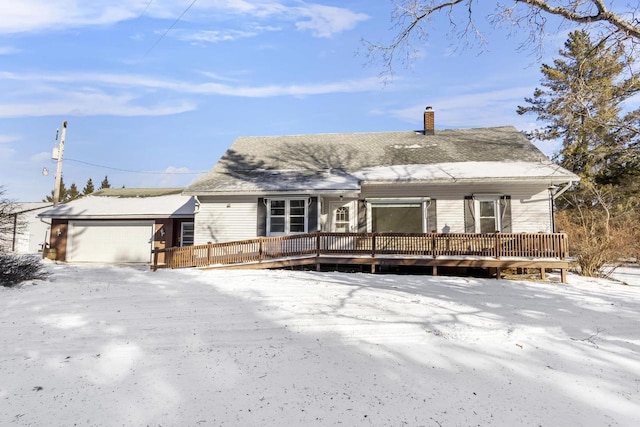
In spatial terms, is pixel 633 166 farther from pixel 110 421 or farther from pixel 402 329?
pixel 110 421

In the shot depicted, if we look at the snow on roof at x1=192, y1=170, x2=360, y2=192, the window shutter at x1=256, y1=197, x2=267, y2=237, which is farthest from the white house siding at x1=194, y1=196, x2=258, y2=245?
the snow on roof at x1=192, y1=170, x2=360, y2=192

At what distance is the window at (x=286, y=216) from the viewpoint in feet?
46.6

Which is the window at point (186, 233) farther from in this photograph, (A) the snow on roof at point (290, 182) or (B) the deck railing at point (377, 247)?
(B) the deck railing at point (377, 247)

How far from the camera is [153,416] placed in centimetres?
350

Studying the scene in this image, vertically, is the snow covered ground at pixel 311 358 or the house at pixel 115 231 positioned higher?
the house at pixel 115 231

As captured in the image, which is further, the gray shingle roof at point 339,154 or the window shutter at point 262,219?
the gray shingle roof at point 339,154

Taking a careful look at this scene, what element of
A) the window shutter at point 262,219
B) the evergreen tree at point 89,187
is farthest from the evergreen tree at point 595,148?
the evergreen tree at point 89,187

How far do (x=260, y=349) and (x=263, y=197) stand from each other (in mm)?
9715

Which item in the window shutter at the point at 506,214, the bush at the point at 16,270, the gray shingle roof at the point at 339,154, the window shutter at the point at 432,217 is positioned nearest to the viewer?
the bush at the point at 16,270

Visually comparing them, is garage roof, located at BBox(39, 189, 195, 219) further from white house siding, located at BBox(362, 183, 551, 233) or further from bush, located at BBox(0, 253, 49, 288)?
white house siding, located at BBox(362, 183, 551, 233)

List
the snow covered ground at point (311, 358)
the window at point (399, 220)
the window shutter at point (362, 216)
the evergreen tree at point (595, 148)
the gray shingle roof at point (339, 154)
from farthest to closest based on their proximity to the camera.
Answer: the window at point (399, 220)
the gray shingle roof at point (339, 154)
the window shutter at point (362, 216)
the evergreen tree at point (595, 148)
the snow covered ground at point (311, 358)

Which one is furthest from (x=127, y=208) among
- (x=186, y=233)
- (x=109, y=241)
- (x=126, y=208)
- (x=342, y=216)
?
(x=342, y=216)

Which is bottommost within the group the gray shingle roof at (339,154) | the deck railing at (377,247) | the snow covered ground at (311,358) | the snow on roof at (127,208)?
the snow covered ground at (311,358)

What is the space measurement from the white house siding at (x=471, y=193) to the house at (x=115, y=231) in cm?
979
